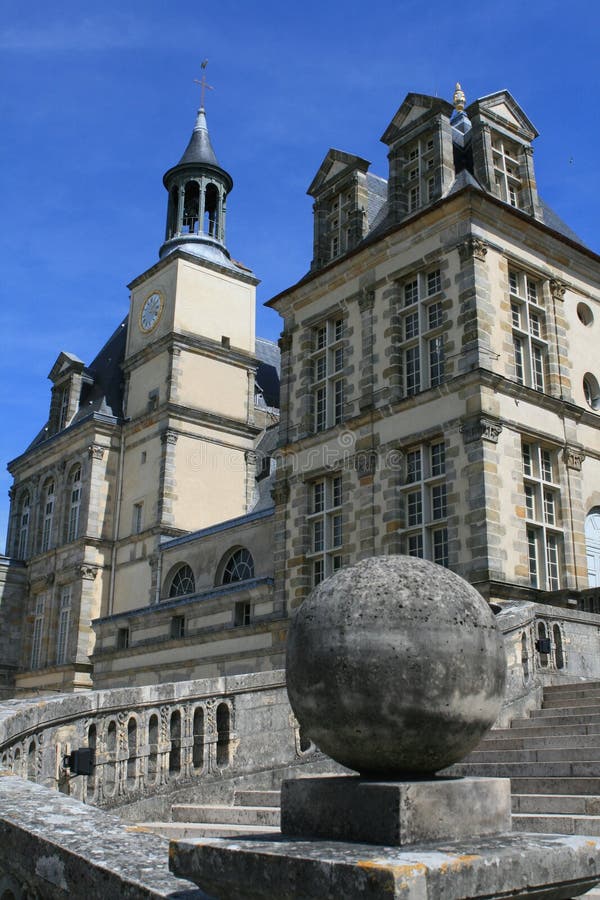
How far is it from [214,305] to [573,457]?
20.6m

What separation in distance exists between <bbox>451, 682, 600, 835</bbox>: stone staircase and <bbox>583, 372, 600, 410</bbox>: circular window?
10.3 meters

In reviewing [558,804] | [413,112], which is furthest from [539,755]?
[413,112]

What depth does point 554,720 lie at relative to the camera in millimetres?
11086

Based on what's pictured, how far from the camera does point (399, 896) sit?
108 inches

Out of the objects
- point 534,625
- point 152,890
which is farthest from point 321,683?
point 534,625

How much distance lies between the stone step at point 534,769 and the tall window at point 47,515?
3063 cm

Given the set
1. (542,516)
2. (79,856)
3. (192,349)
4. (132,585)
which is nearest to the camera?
(79,856)

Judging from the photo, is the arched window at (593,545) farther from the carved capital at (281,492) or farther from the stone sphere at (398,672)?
the stone sphere at (398,672)

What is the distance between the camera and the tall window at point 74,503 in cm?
3584

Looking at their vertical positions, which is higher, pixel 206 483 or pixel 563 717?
pixel 206 483

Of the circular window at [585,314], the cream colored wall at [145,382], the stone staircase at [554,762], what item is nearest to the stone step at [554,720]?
the stone staircase at [554,762]

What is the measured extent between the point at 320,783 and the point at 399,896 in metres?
0.94

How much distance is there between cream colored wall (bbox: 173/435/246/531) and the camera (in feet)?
111

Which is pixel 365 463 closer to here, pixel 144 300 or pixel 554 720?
pixel 554 720
